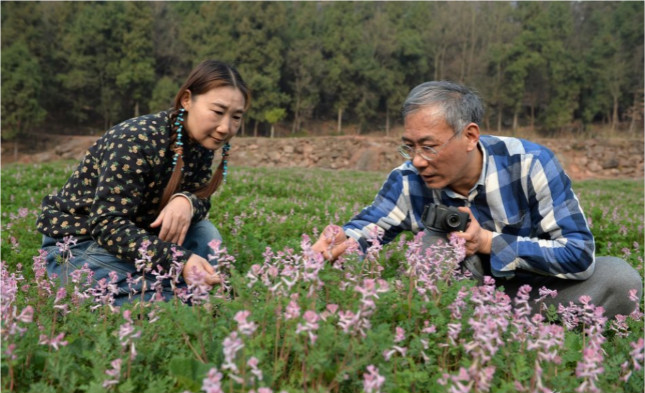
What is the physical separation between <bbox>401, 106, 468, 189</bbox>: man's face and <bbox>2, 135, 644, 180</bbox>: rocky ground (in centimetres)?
3444

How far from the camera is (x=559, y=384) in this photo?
82.1 inches

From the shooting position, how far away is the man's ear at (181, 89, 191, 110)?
4.07 meters

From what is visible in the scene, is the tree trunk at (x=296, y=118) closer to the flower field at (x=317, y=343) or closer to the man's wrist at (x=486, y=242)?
the man's wrist at (x=486, y=242)

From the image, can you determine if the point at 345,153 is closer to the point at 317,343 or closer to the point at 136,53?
the point at 136,53

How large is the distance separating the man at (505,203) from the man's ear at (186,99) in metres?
1.56

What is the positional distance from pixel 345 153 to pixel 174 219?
122 ft

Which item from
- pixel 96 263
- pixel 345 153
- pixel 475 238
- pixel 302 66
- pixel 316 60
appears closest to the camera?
pixel 475 238

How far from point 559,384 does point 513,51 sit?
2063 inches

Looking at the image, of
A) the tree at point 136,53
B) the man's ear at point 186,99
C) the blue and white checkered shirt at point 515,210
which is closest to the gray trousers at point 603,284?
the blue and white checkered shirt at point 515,210

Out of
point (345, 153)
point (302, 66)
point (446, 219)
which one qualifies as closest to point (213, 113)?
point (446, 219)

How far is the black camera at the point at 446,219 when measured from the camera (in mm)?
3424

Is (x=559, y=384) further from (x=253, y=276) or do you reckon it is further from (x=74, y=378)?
(x=74, y=378)

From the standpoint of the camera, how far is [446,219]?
3.44m

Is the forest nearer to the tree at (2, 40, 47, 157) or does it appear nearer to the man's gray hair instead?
the tree at (2, 40, 47, 157)
